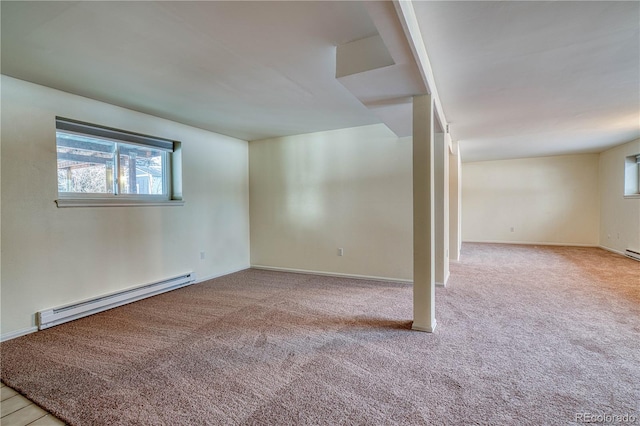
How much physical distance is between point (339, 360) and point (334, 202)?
283 centimetres

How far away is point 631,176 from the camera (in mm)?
5848

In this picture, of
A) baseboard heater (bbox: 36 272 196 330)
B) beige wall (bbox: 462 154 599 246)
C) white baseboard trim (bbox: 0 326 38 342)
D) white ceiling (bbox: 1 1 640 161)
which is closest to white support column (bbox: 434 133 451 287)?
white ceiling (bbox: 1 1 640 161)

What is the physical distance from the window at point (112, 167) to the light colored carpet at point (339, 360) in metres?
1.32

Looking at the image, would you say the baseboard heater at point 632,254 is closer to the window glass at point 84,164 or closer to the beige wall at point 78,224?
the beige wall at point 78,224

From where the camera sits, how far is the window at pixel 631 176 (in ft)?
19.1

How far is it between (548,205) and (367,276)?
6195 millimetres

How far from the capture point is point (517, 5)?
1.72 m

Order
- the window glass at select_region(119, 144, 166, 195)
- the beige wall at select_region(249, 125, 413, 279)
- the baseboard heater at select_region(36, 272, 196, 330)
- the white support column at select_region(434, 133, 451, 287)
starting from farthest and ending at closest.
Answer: the beige wall at select_region(249, 125, 413, 279), the white support column at select_region(434, 133, 451, 287), the window glass at select_region(119, 144, 166, 195), the baseboard heater at select_region(36, 272, 196, 330)

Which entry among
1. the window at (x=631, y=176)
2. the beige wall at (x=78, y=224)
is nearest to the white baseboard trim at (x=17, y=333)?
the beige wall at (x=78, y=224)

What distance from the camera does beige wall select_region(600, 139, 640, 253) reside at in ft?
18.3

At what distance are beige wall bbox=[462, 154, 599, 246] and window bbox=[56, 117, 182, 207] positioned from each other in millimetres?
7816

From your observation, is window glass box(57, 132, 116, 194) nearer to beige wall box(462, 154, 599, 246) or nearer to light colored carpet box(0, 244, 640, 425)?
light colored carpet box(0, 244, 640, 425)

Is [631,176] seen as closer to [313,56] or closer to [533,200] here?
[533,200]

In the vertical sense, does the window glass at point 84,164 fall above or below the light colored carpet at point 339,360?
above
